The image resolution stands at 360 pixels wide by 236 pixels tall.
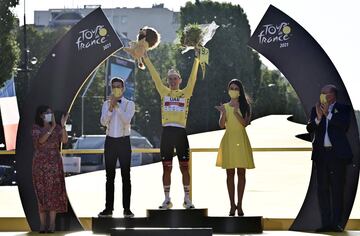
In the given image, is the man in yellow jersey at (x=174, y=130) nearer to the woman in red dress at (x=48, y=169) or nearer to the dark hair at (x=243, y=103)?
the dark hair at (x=243, y=103)

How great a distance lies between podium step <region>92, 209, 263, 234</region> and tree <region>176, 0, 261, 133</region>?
104 ft

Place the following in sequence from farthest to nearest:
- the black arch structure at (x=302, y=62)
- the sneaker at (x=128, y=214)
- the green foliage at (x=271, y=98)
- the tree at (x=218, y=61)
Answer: the green foliage at (x=271, y=98) < the tree at (x=218, y=61) < the black arch structure at (x=302, y=62) < the sneaker at (x=128, y=214)

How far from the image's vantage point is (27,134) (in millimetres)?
13211

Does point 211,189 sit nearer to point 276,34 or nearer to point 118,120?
point 276,34

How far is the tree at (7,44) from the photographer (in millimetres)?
31234

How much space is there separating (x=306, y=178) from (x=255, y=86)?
36.3 m

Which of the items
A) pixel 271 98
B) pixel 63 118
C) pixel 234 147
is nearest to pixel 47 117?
pixel 63 118

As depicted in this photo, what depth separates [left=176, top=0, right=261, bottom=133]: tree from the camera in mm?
49122

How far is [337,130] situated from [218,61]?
3830 cm

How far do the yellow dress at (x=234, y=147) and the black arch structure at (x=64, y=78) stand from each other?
1635 mm

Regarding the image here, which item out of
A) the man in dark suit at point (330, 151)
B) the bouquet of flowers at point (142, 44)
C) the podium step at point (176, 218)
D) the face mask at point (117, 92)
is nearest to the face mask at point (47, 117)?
the face mask at point (117, 92)

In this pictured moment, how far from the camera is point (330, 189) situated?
13117 mm

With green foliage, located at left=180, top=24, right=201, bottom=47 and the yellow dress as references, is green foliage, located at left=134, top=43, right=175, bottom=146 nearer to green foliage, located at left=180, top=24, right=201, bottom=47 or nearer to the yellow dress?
green foliage, located at left=180, top=24, right=201, bottom=47

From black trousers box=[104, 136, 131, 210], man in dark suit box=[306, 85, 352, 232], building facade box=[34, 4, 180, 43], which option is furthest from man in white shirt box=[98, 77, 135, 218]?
building facade box=[34, 4, 180, 43]
